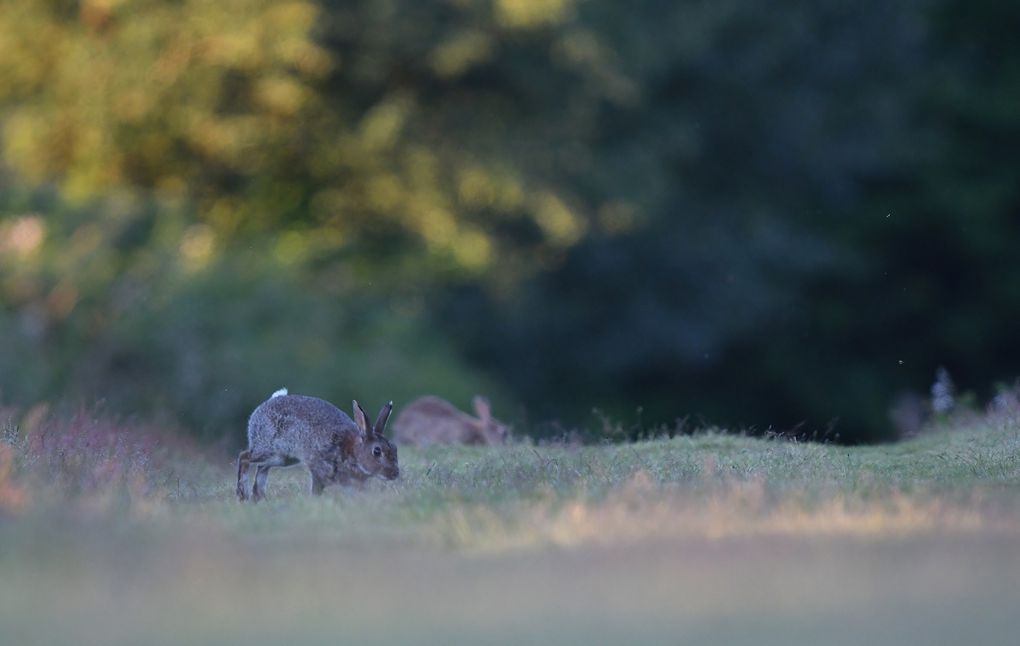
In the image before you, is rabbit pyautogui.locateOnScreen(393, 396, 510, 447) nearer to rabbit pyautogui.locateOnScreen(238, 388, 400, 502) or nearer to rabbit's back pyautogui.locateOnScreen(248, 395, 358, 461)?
rabbit's back pyautogui.locateOnScreen(248, 395, 358, 461)

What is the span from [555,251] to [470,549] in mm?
23061

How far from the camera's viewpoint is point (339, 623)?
23.7ft

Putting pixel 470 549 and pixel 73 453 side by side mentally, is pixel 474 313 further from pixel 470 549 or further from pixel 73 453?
pixel 470 549

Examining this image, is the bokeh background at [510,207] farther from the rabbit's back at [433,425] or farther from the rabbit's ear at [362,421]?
the rabbit's ear at [362,421]

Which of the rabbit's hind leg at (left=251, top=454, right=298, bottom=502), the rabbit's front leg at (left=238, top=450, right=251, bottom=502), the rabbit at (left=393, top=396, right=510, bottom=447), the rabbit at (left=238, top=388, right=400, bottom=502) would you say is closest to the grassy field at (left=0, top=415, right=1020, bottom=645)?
the rabbit at (left=238, top=388, right=400, bottom=502)

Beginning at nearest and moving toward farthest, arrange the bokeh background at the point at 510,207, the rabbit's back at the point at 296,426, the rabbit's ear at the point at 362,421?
the rabbit's ear at the point at 362,421, the rabbit's back at the point at 296,426, the bokeh background at the point at 510,207

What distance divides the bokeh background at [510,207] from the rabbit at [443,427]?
531cm

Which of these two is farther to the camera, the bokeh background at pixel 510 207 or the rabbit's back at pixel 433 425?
the bokeh background at pixel 510 207

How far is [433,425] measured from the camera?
1712 centimetres

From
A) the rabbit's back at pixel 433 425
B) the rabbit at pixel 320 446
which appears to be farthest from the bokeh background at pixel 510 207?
the rabbit at pixel 320 446

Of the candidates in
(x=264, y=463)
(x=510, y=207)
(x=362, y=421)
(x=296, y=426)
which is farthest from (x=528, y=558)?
(x=510, y=207)

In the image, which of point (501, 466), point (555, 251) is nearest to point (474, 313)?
point (555, 251)

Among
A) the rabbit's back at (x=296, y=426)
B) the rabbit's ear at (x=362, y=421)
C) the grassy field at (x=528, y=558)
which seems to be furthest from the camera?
the rabbit's back at (x=296, y=426)

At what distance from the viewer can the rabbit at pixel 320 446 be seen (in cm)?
1208
